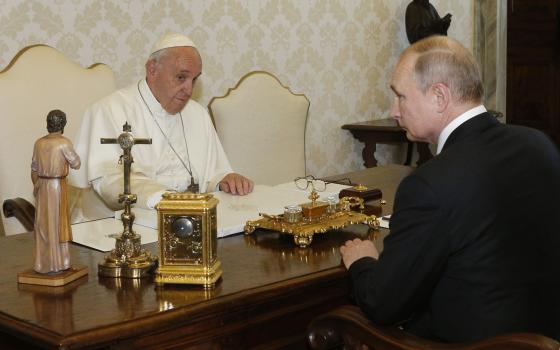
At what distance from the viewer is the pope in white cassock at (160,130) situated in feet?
13.2

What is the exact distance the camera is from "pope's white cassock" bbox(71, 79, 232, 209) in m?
3.99

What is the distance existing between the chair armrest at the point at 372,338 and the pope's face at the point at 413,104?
547mm

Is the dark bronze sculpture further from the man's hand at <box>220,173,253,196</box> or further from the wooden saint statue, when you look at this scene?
the wooden saint statue

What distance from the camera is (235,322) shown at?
7.98 feet

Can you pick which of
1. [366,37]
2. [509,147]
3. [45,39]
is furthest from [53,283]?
[366,37]

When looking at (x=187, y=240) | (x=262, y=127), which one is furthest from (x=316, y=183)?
(x=187, y=240)

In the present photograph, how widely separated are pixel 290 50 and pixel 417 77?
3.85 metres

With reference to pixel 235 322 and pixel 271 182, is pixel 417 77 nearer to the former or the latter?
pixel 235 322

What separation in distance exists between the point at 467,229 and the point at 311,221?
87 centimetres

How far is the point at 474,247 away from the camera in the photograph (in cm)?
226

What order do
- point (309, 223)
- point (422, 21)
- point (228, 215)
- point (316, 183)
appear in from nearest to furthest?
point (309, 223)
point (228, 215)
point (316, 183)
point (422, 21)

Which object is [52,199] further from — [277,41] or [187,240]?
[277,41]

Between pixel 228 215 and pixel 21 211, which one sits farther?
pixel 21 211

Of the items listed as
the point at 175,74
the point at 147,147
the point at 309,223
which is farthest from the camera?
the point at 147,147
